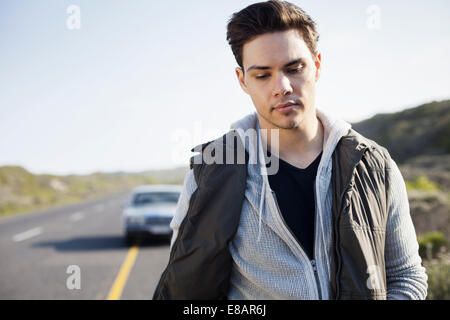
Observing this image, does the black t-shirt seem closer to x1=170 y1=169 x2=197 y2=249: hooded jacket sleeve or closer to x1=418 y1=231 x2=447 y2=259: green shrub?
x1=170 y1=169 x2=197 y2=249: hooded jacket sleeve

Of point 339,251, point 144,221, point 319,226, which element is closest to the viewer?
point 339,251

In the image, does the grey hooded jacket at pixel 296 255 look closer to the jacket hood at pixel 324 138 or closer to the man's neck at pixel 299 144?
the jacket hood at pixel 324 138

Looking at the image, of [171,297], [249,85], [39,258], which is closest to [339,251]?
[171,297]

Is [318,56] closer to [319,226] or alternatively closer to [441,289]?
[319,226]

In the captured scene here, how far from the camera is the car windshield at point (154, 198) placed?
12.7 m

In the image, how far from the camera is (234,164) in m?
2.09

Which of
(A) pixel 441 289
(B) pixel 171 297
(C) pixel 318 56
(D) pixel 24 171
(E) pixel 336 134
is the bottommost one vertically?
(D) pixel 24 171

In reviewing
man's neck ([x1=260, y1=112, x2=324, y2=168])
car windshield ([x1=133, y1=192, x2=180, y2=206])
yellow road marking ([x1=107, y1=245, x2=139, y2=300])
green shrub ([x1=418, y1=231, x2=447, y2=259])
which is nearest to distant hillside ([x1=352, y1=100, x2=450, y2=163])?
car windshield ([x1=133, y1=192, x2=180, y2=206])

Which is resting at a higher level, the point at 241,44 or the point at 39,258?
the point at 241,44

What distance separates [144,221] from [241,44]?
32.1ft

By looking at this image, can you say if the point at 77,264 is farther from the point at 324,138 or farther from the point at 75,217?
the point at 75,217

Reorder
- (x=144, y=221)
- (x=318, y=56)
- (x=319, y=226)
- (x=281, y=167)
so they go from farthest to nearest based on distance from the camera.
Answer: (x=144, y=221)
(x=318, y=56)
(x=281, y=167)
(x=319, y=226)

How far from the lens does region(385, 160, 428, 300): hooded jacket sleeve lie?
6.52 ft

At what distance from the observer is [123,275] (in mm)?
7957
